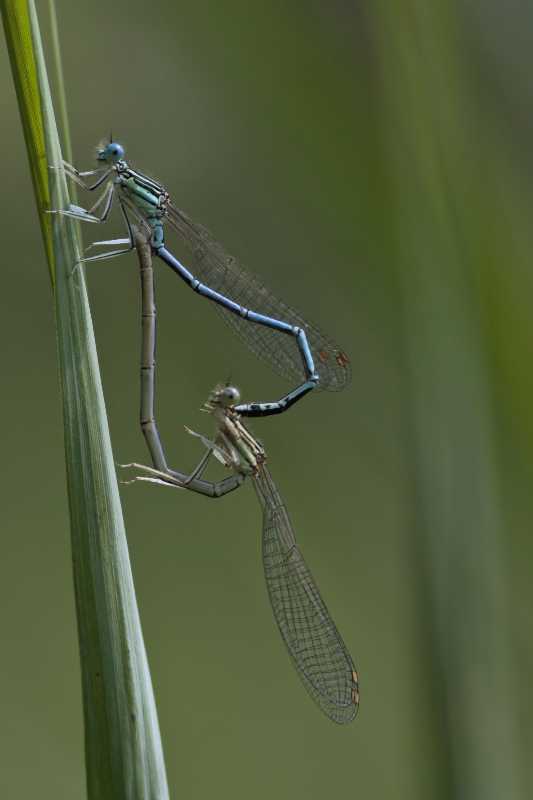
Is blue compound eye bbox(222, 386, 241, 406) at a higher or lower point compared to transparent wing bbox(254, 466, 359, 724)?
higher

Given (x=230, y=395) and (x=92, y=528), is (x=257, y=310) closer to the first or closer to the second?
(x=230, y=395)

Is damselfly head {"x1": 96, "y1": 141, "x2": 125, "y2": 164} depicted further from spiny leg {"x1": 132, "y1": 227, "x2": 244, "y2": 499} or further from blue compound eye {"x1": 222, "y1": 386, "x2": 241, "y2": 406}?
blue compound eye {"x1": 222, "y1": 386, "x2": 241, "y2": 406}

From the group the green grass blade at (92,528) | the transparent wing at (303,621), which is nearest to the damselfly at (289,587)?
the transparent wing at (303,621)

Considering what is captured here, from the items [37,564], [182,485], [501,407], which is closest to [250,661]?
[37,564]

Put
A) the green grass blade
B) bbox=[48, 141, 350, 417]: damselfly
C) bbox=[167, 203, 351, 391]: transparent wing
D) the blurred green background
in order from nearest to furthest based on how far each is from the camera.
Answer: the green grass blade < the blurred green background < bbox=[48, 141, 350, 417]: damselfly < bbox=[167, 203, 351, 391]: transparent wing

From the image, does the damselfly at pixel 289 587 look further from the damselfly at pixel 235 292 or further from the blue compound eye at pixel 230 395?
the damselfly at pixel 235 292

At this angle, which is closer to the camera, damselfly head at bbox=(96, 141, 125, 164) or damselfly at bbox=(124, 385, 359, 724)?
damselfly head at bbox=(96, 141, 125, 164)

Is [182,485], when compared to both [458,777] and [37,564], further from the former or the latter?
[37,564]

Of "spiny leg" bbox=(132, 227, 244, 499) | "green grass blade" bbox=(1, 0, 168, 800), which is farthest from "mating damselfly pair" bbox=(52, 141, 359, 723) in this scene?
"green grass blade" bbox=(1, 0, 168, 800)

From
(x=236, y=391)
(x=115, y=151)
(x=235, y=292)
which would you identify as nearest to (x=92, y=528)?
(x=236, y=391)
